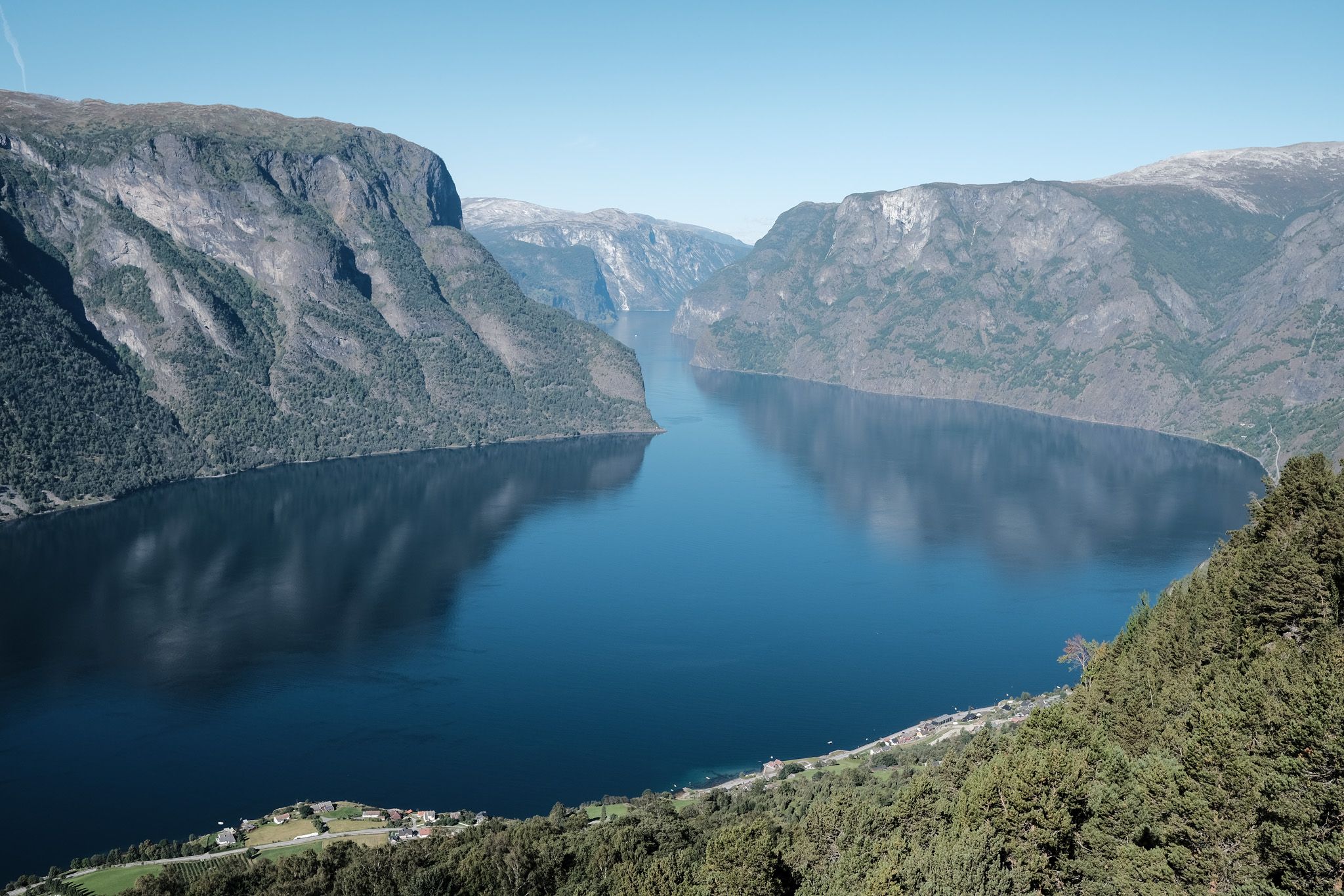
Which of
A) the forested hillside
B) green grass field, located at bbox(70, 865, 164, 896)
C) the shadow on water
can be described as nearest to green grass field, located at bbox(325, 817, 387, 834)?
green grass field, located at bbox(70, 865, 164, 896)

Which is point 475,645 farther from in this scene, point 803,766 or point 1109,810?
point 1109,810

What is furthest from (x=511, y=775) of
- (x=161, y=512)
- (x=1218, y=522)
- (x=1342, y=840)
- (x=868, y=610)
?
(x=1218, y=522)

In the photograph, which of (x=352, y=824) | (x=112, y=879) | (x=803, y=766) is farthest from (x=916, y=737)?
(x=112, y=879)

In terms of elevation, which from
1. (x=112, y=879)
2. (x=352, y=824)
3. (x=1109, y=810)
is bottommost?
(x=352, y=824)

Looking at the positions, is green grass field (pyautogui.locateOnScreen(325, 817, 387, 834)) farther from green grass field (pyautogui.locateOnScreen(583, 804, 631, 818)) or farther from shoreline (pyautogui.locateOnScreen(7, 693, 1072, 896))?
green grass field (pyautogui.locateOnScreen(583, 804, 631, 818))

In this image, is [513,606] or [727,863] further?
[513,606]

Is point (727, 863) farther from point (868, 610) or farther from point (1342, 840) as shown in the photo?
point (868, 610)
